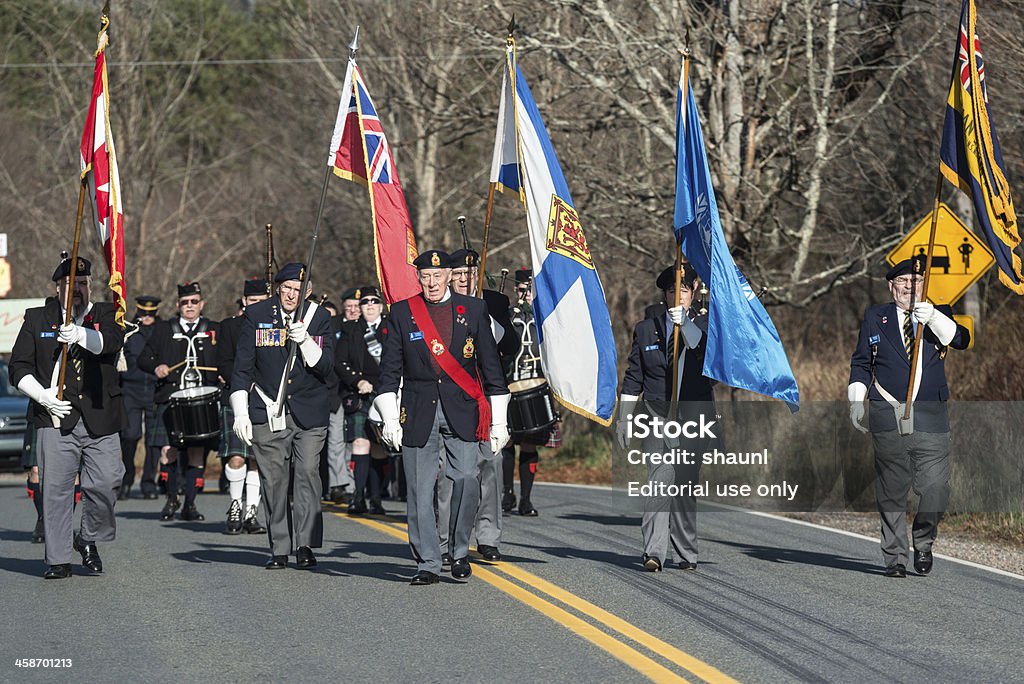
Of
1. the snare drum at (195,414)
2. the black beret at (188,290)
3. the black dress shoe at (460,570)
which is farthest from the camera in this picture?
the black beret at (188,290)

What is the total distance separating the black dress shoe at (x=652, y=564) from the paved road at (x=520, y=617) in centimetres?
19

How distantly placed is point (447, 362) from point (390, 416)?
53 cm

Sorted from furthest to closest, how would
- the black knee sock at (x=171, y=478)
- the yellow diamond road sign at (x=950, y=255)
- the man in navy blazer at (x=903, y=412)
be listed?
the yellow diamond road sign at (x=950, y=255) → the black knee sock at (x=171, y=478) → the man in navy blazer at (x=903, y=412)

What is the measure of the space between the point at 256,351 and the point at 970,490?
23.2 ft

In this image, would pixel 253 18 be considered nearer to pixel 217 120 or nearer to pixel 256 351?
pixel 217 120

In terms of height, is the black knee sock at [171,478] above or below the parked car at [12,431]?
below

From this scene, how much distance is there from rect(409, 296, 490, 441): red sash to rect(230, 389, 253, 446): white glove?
1436mm

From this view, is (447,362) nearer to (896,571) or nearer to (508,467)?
(896,571)

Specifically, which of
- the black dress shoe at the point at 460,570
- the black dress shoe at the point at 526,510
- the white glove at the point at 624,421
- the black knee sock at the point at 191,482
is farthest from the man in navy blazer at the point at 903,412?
the black knee sock at the point at 191,482

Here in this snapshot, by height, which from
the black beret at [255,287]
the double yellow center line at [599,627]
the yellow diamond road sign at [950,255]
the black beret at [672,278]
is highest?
the yellow diamond road sign at [950,255]

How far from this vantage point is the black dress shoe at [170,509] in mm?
14875

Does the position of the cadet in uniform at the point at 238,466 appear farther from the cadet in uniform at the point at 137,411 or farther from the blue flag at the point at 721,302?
the blue flag at the point at 721,302

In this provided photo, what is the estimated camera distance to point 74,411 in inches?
416

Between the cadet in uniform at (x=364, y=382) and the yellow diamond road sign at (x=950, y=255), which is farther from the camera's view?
the yellow diamond road sign at (x=950, y=255)
